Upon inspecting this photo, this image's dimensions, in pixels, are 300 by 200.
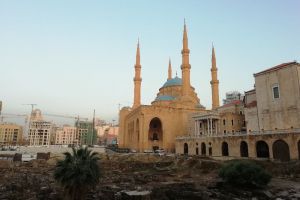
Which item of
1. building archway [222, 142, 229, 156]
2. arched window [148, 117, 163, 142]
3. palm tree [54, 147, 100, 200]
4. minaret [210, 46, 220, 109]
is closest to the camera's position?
palm tree [54, 147, 100, 200]

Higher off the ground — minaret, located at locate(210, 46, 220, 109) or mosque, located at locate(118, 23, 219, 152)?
minaret, located at locate(210, 46, 220, 109)

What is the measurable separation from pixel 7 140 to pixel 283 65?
162341mm

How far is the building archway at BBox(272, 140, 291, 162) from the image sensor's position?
34.4m

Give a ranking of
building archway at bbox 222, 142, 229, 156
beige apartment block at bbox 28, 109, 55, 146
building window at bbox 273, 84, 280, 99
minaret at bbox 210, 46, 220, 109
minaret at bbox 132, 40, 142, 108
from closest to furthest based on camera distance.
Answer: building window at bbox 273, 84, 280, 99 < building archway at bbox 222, 142, 229, 156 < minaret at bbox 210, 46, 220, 109 < minaret at bbox 132, 40, 142, 108 < beige apartment block at bbox 28, 109, 55, 146

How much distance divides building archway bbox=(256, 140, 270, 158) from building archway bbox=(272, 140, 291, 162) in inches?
90.7

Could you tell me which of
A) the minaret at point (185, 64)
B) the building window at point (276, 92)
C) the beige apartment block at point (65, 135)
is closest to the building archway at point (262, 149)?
the building window at point (276, 92)

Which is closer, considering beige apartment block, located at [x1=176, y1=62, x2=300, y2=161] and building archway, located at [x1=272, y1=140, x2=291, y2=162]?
building archway, located at [x1=272, y1=140, x2=291, y2=162]

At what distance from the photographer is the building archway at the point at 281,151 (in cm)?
3444

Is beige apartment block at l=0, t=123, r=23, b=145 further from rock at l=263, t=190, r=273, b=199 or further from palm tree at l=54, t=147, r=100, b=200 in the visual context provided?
rock at l=263, t=190, r=273, b=199

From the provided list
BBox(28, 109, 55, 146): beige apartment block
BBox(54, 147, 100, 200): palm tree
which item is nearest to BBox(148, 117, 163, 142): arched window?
BBox(54, 147, 100, 200): palm tree

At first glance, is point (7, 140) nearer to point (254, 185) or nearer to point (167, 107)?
point (167, 107)

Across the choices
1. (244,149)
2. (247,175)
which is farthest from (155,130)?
(247,175)

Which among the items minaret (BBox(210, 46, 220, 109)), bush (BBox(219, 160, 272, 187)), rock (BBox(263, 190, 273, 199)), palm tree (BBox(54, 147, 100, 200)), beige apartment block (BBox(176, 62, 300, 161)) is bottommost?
rock (BBox(263, 190, 273, 199))

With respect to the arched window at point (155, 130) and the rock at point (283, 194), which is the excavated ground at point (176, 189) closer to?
the rock at point (283, 194)
